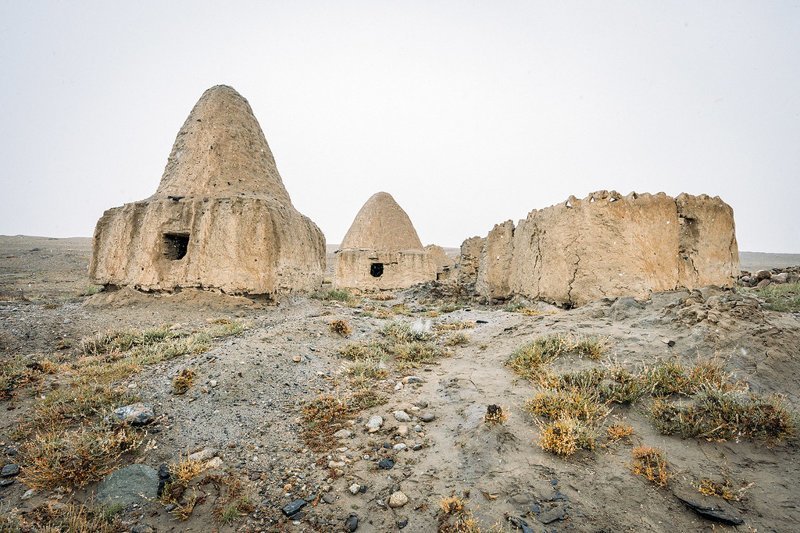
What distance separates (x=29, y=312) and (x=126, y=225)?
223cm

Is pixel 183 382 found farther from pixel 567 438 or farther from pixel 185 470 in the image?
pixel 567 438

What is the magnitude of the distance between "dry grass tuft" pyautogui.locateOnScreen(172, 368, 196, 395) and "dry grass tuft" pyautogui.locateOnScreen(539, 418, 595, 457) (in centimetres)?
304

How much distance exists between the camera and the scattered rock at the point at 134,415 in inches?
104

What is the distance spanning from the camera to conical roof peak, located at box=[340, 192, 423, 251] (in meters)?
15.9

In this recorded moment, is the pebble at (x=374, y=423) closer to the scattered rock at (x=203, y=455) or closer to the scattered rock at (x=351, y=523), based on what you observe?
the scattered rock at (x=351, y=523)

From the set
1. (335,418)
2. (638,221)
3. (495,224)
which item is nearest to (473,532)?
(335,418)

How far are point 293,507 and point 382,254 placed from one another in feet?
44.0

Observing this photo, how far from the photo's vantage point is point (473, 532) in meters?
1.78

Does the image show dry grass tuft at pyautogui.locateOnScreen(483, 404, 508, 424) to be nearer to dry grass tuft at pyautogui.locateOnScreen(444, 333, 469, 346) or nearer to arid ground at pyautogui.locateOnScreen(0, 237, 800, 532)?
arid ground at pyautogui.locateOnScreen(0, 237, 800, 532)

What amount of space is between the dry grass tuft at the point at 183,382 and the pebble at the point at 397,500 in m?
2.21

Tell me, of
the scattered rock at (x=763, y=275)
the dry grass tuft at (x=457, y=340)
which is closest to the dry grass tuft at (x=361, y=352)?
the dry grass tuft at (x=457, y=340)

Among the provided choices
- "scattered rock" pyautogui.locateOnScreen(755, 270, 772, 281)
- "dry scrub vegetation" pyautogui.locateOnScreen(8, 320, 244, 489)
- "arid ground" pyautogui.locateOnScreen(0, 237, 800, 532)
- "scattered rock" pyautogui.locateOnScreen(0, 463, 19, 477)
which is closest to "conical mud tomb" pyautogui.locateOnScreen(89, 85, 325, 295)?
"arid ground" pyautogui.locateOnScreen(0, 237, 800, 532)

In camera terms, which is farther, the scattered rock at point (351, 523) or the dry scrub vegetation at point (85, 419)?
the dry scrub vegetation at point (85, 419)

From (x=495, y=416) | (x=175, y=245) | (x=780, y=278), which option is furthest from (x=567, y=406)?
(x=780, y=278)
